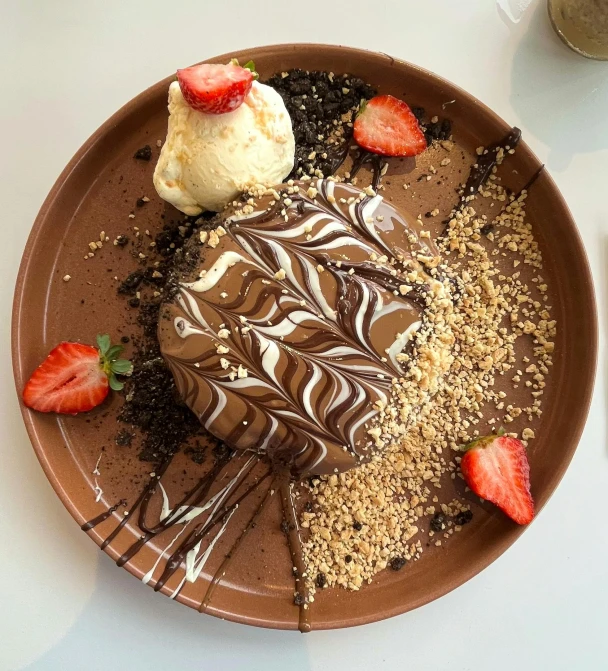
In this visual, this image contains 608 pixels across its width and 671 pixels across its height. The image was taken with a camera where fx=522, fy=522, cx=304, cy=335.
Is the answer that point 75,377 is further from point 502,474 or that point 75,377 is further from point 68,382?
point 502,474

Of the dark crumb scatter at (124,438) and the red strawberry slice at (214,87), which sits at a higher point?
the red strawberry slice at (214,87)

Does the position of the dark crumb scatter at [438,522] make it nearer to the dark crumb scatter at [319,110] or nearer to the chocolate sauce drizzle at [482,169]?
the chocolate sauce drizzle at [482,169]

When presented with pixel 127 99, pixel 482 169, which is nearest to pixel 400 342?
pixel 482 169

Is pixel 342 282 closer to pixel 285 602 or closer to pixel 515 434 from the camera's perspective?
pixel 515 434

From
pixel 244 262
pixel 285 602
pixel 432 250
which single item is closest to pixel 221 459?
pixel 285 602

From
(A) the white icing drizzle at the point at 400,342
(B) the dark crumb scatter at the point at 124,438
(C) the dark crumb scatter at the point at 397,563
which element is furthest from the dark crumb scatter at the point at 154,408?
(C) the dark crumb scatter at the point at 397,563
